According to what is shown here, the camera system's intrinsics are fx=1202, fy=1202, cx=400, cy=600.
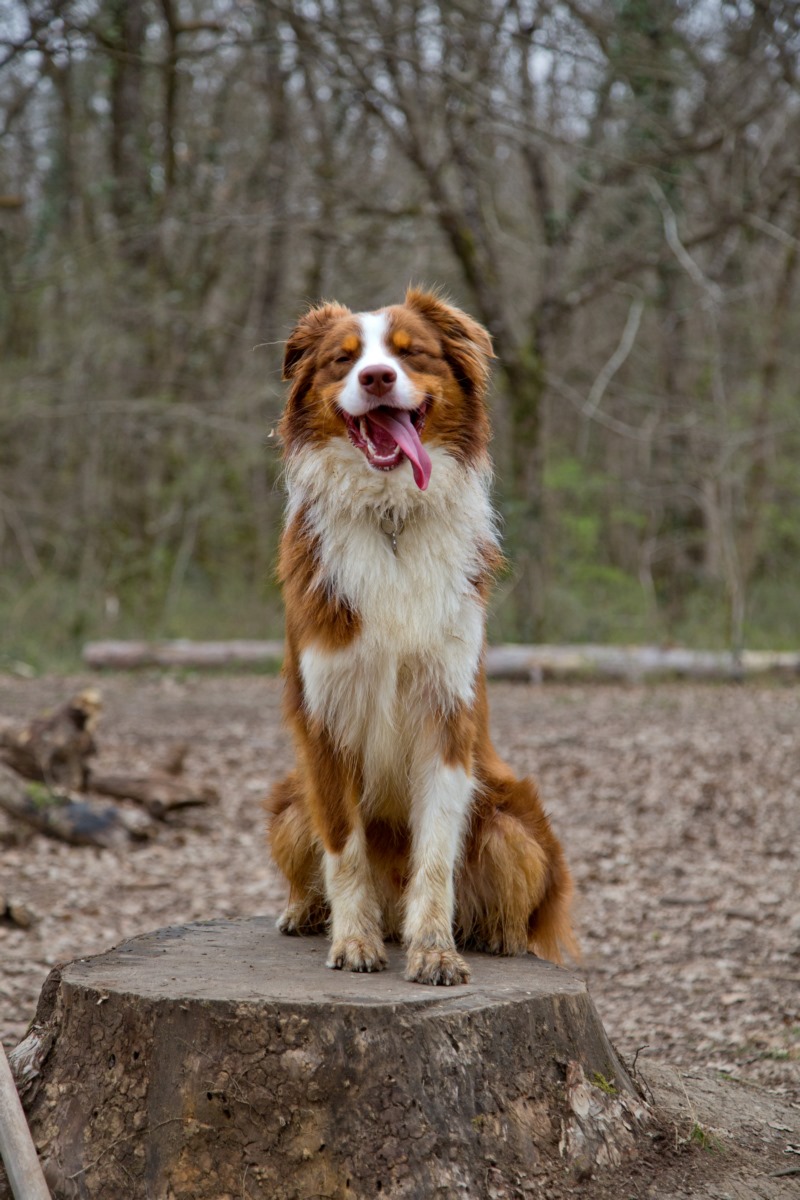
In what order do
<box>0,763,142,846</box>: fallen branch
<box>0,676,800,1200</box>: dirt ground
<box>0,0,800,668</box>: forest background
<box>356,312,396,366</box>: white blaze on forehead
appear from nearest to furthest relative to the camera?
<box>356,312,396,366</box>: white blaze on forehead → <box>0,676,800,1200</box>: dirt ground → <box>0,763,142,846</box>: fallen branch → <box>0,0,800,668</box>: forest background

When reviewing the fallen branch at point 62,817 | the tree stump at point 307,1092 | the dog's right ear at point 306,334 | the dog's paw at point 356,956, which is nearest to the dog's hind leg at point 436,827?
the dog's paw at point 356,956

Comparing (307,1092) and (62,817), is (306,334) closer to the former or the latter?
(307,1092)

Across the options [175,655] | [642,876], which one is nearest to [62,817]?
[642,876]

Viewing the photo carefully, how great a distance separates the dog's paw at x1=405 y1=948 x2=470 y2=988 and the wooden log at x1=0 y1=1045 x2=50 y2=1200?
3.51 feet

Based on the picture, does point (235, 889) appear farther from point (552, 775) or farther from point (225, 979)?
point (225, 979)

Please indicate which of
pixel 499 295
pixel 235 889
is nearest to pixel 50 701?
pixel 235 889

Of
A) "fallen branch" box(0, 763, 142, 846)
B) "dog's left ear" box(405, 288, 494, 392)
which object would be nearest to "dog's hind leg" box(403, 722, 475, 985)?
"dog's left ear" box(405, 288, 494, 392)

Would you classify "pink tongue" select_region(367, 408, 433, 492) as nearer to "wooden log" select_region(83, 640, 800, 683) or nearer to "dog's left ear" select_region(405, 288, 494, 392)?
"dog's left ear" select_region(405, 288, 494, 392)

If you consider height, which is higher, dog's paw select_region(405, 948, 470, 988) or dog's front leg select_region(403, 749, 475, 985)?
dog's front leg select_region(403, 749, 475, 985)

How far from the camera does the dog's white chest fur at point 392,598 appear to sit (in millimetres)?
3520

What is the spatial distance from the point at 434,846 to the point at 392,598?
765 millimetres

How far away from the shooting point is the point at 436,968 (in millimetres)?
3338

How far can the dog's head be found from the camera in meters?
3.41

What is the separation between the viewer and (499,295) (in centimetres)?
1506
